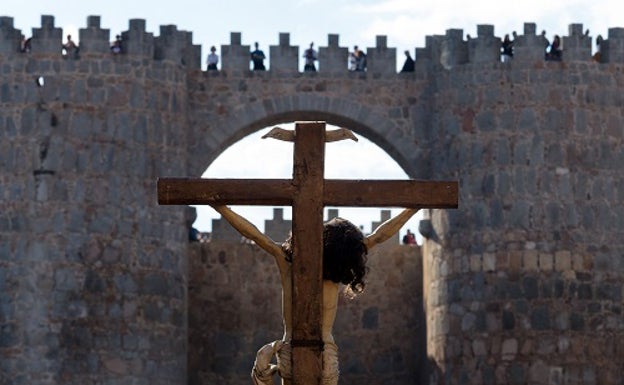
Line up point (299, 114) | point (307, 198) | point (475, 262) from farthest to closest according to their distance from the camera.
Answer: point (299, 114) → point (475, 262) → point (307, 198)

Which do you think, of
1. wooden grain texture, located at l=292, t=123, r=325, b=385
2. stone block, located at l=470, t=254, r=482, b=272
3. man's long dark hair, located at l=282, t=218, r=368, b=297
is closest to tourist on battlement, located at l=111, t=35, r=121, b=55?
stone block, located at l=470, t=254, r=482, b=272

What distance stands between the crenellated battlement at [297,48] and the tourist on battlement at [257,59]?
0.55 ft

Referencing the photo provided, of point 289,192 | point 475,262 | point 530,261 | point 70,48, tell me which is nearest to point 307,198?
point 289,192

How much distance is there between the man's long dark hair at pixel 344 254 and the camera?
9000 millimetres

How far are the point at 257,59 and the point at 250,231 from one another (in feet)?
59.3

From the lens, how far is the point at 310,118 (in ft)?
88.2

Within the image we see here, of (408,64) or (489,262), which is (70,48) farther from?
(489,262)

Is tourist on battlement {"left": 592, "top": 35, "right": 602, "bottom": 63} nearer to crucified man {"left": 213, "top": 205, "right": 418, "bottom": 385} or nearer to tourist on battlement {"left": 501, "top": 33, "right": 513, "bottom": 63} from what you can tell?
tourist on battlement {"left": 501, "top": 33, "right": 513, "bottom": 63}

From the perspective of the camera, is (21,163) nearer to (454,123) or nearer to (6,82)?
(6,82)

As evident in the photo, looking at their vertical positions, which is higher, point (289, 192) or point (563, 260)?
point (563, 260)

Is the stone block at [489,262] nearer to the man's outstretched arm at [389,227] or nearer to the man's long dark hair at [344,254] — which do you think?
the man's outstretched arm at [389,227]

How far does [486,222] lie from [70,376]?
591cm

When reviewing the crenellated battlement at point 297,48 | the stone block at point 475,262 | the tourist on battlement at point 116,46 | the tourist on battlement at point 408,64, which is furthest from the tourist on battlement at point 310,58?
the stone block at point 475,262

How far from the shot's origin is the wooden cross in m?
8.88
